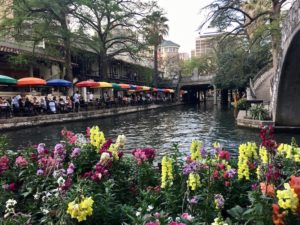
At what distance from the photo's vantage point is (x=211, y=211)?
143 inches

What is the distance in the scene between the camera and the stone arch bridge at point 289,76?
43.7 ft

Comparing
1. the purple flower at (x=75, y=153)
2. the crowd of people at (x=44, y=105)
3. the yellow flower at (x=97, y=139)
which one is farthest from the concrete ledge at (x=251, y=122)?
the purple flower at (x=75, y=153)

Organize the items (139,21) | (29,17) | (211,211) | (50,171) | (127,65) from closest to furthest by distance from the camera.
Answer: (211,211), (50,171), (29,17), (139,21), (127,65)

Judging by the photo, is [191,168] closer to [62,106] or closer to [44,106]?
[44,106]

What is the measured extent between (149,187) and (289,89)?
46.0 ft

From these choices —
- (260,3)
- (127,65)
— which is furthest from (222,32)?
(127,65)

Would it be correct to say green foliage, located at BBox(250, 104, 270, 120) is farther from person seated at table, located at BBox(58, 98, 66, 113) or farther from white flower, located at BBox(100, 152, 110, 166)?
white flower, located at BBox(100, 152, 110, 166)

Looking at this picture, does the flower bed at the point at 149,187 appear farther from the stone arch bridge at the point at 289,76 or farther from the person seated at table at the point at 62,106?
the person seated at table at the point at 62,106

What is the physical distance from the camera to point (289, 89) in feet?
54.7

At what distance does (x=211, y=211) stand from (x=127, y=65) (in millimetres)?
55265

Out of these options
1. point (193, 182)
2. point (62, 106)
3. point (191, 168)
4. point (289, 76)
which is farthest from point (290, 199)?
point (62, 106)

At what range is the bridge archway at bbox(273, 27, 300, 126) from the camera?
14620mm

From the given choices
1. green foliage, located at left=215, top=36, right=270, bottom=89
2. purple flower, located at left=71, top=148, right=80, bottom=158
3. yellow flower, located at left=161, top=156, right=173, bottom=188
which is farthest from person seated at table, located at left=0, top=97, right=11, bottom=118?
green foliage, located at left=215, top=36, right=270, bottom=89

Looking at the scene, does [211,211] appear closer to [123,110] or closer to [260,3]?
[260,3]
